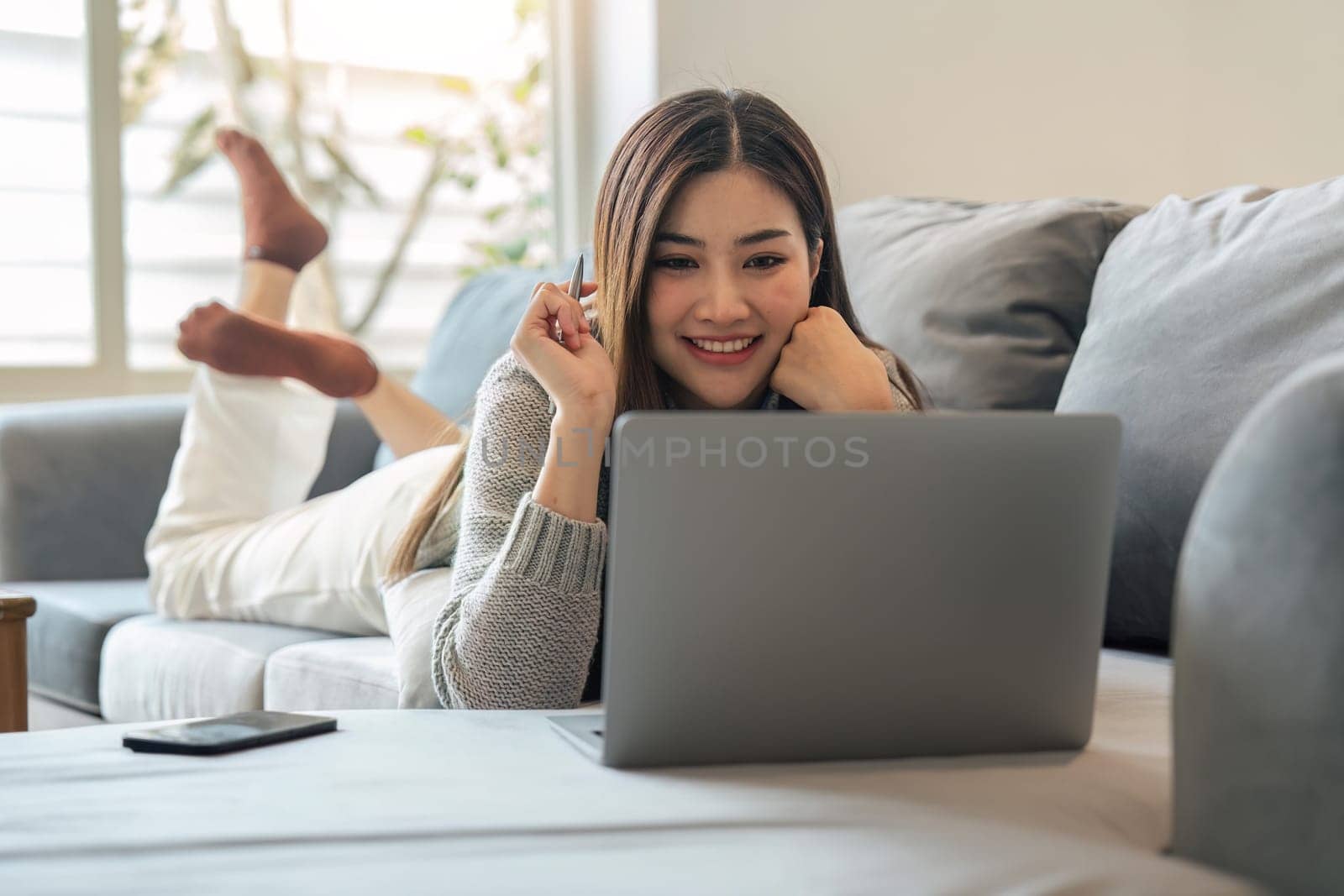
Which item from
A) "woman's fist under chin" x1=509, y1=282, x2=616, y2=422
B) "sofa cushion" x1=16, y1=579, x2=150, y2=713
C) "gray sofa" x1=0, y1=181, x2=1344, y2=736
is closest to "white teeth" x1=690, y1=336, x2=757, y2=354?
"woman's fist under chin" x1=509, y1=282, x2=616, y2=422

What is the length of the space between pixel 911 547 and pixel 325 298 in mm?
2377

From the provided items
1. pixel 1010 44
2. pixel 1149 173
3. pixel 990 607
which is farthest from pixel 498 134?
pixel 990 607

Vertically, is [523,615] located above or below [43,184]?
below

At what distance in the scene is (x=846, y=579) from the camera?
2.41 feet

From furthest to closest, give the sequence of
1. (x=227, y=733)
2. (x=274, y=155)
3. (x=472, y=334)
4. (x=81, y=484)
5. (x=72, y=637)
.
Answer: (x=274, y=155) < (x=472, y=334) < (x=81, y=484) < (x=72, y=637) < (x=227, y=733)

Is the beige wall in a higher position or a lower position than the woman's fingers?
higher

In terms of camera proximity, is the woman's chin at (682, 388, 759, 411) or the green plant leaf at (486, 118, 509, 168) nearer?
the woman's chin at (682, 388, 759, 411)

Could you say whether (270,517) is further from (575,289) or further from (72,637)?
(575,289)

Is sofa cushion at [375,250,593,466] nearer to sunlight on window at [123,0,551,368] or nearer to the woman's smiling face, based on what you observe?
sunlight on window at [123,0,551,368]

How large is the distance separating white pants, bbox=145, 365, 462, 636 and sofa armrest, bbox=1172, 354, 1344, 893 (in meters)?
0.98

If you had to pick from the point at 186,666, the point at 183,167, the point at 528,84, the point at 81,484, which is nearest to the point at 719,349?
the point at 186,666

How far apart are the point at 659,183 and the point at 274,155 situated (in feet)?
6.08

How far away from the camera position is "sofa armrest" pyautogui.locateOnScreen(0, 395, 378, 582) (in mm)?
2082

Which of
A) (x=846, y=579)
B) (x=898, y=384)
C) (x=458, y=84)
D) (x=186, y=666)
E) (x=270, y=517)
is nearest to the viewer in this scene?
(x=846, y=579)
